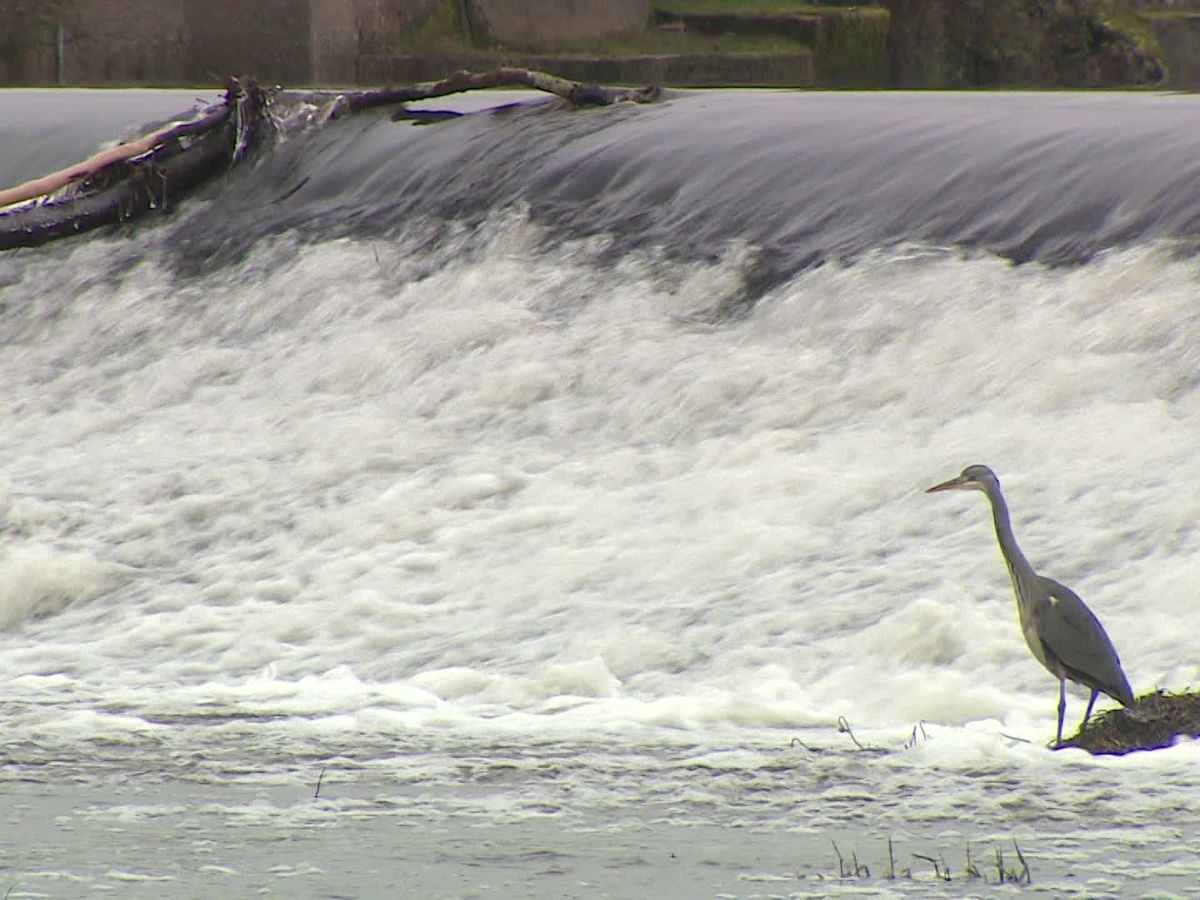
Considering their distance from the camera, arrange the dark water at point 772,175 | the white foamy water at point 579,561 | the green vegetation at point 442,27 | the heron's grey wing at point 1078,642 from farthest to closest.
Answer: the green vegetation at point 442,27 → the dark water at point 772,175 → the heron's grey wing at point 1078,642 → the white foamy water at point 579,561

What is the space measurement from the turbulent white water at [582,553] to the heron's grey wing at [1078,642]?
0.21m

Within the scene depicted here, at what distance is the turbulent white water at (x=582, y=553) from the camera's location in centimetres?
471

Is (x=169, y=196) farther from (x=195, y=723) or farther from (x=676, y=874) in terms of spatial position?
(x=676, y=874)

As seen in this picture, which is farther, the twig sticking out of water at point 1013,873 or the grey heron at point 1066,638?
the grey heron at point 1066,638

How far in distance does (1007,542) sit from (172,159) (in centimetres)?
738

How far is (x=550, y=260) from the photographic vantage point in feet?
31.4

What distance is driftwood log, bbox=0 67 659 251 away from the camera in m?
11.3

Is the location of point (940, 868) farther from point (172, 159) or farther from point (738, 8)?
point (738, 8)

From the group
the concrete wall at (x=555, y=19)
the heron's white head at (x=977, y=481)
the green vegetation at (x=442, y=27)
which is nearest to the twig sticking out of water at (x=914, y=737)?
the heron's white head at (x=977, y=481)

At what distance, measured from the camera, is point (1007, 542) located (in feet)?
16.6

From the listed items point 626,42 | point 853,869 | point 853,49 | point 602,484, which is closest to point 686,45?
point 626,42

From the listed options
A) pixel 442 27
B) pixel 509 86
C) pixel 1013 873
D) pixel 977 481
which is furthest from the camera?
pixel 442 27

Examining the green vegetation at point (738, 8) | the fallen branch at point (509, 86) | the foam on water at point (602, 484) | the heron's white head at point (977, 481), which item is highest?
the fallen branch at point (509, 86)

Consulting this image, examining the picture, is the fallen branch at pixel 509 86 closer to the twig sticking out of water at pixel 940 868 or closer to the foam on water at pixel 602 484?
the foam on water at pixel 602 484
